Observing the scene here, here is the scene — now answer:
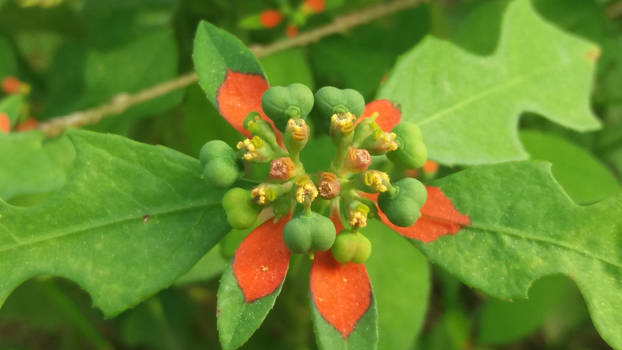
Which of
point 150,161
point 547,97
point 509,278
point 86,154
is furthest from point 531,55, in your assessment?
point 86,154

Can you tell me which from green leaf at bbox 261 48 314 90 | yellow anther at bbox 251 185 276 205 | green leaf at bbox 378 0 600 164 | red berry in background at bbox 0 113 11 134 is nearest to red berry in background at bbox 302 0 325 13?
green leaf at bbox 261 48 314 90

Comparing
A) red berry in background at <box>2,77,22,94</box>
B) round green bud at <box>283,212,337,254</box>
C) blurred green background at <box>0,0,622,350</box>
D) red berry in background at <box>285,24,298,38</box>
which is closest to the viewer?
round green bud at <box>283,212,337,254</box>

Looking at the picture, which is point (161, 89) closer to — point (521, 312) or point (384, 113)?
point (384, 113)

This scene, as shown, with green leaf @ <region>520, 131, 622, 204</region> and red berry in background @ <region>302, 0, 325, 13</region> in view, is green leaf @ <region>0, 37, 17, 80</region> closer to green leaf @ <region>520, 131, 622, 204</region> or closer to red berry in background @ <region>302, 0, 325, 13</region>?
red berry in background @ <region>302, 0, 325, 13</region>

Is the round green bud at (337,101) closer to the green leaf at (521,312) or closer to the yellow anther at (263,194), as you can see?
the yellow anther at (263,194)

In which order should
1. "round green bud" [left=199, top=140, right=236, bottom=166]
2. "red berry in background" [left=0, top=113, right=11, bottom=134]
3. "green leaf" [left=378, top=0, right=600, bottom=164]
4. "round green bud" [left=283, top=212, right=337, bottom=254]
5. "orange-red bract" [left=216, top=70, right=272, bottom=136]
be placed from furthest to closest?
"red berry in background" [left=0, top=113, right=11, bottom=134]
"green leaf" [left=378, top=0, right=600, bottom=164]
"orange-red bract" [left=216, top=70, right=272, bottom=136]
"round green bud" [left=199, top=140, right=236, bottom=166]
"round green bud" [left=283, top=212, right=337, bottom=254]

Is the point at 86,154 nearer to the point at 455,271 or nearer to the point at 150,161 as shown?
the point at 150,161

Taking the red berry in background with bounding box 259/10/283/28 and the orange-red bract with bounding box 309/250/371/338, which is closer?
the orange-red bract with bounding box 309/250/371/338
